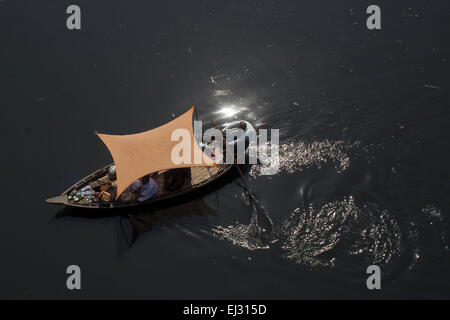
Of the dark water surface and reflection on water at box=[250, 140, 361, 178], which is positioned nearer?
the dark water surface

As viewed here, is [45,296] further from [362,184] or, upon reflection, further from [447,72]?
[447,72]

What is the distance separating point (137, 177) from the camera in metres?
20.0

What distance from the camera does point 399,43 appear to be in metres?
30.3

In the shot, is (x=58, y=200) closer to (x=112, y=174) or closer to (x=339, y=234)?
(x=112, y=174)

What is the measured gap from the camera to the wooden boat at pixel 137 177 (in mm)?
20266

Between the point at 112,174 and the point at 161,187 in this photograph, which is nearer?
the point at 112,174

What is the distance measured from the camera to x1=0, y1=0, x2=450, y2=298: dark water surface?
19375 mm

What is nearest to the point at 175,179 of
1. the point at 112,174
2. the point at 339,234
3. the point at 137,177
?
the point at 137,177

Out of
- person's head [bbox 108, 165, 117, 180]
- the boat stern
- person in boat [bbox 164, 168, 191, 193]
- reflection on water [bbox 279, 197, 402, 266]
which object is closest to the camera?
reflection on water [bbox 279, 197, 402, 266]

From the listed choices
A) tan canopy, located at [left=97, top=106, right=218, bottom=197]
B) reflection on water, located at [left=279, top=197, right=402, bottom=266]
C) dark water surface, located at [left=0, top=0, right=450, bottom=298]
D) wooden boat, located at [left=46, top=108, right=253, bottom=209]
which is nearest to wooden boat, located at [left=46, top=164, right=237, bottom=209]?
wooden boat, located at [left=46, top=108, right=253, bottom=209]

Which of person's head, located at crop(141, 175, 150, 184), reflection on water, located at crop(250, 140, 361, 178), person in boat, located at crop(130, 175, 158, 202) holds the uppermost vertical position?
reflection on water, located at crop(250, 140, 361, 178)

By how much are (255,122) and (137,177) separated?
9484 millimetres

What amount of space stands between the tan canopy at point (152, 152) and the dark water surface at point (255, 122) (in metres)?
2.91

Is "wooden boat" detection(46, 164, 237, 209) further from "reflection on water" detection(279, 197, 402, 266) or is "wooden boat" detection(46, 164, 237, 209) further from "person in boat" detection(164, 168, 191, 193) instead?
"reflection on water" detection(279, 197, 402, 266)
